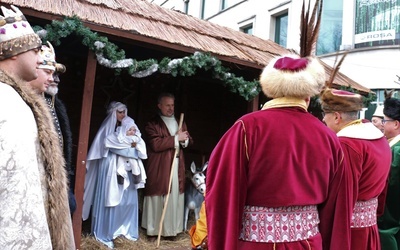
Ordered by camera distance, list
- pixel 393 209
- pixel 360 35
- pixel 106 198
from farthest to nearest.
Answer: pixel 360 35
pixel 106 198
pixel 393 209

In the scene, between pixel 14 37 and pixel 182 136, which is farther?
pixel 182 136

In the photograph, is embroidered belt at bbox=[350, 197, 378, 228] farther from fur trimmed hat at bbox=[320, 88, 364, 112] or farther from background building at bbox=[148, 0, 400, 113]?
background building at bbox=[148, 0, 400, 113]

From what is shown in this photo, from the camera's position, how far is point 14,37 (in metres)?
1.66

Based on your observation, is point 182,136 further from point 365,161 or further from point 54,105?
point 365,161

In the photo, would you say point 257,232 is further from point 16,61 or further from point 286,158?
point 16,61

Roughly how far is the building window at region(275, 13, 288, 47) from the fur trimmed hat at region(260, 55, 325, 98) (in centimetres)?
1444

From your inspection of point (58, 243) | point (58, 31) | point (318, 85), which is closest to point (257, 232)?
point (318, 85)

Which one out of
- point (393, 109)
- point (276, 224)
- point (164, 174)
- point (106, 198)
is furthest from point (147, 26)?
point (276, 224)

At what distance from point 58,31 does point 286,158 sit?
2.80 meters

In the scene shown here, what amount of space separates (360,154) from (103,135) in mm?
3366

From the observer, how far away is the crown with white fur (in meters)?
1.63

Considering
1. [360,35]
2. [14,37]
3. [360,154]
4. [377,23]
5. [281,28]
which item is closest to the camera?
[14,37]

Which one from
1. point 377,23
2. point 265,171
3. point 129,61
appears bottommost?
point 265,171

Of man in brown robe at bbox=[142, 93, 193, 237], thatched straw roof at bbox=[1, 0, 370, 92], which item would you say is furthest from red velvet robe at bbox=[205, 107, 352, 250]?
man in brown robe at bbox=[142, 93, 193, 237]
